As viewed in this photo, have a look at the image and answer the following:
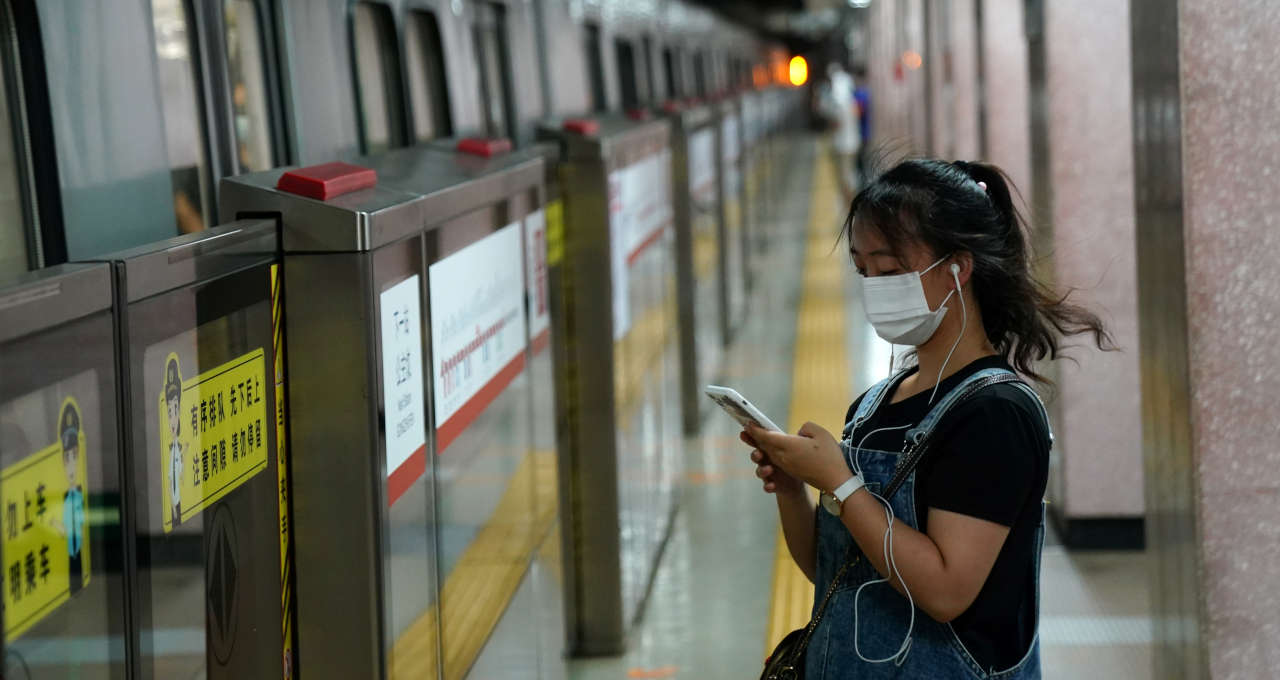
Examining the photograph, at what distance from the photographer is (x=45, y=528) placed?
4.56ft

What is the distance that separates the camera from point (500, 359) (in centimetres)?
338

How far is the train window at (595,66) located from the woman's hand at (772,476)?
6.31 m

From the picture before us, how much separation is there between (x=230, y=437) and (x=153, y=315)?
0.29m

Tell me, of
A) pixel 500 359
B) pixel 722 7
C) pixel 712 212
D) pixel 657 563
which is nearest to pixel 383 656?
pixel 500 359

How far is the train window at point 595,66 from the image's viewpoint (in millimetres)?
8422

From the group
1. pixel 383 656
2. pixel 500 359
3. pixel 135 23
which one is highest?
Answer: pixel 135 23

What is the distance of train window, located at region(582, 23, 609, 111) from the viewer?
27.6ft

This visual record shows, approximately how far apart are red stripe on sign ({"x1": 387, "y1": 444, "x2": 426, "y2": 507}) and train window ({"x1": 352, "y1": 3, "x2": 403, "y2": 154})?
1761 mm

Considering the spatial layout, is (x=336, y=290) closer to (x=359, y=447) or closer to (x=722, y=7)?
(x=359, y=447)

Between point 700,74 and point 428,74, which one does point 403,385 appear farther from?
point 700,74

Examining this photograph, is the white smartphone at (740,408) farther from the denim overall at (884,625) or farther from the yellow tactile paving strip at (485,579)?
the yellow tactile paving strip at (485,579)

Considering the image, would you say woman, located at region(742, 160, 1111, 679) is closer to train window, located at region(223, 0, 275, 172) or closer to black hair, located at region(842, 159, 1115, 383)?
black hair, located at region(842, 159, 1115, 383)

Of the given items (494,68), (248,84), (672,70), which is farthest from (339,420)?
(672,70)

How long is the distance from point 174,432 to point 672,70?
12.0 m
